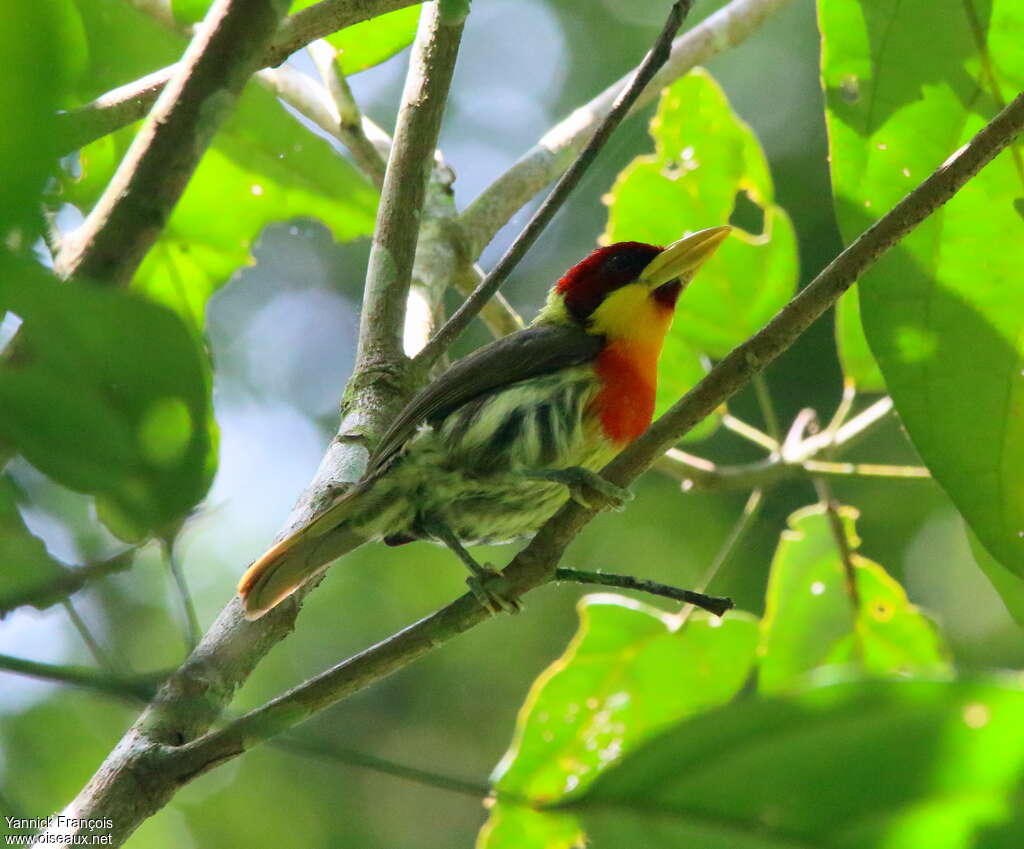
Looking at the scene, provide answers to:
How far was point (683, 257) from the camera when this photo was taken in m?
3.53

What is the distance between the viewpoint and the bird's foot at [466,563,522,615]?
2193 mm

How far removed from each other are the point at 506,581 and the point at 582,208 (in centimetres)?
680

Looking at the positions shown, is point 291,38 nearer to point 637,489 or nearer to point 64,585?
point 64,585

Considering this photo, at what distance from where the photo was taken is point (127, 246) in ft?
3.76

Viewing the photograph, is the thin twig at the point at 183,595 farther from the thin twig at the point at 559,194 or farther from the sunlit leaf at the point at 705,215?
the sunlit leaf at the point at 705,215

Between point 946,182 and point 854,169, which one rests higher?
point 854,169

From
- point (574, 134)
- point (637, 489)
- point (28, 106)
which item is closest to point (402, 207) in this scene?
point (574, 134)

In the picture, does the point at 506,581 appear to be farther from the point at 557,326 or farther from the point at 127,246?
the point at 557,326

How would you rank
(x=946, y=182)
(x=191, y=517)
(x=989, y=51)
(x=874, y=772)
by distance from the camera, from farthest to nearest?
1. (x=989, y=51)
2. (x=946, y=182)
3. (x=191, y=517)
4. (x=874, y=772)

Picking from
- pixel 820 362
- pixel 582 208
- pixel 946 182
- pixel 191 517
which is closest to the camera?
pixel 191 517

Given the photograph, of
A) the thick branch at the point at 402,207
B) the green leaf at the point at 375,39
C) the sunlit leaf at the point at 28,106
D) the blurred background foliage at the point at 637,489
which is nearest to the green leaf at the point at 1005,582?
the blurred background foliage at the point at 637,489

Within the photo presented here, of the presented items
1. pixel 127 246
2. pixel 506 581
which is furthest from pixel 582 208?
pixel 127 246

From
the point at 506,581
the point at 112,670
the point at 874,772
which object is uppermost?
the point at 506,581

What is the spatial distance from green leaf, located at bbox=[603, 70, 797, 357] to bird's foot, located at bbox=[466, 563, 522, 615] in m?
1.42
